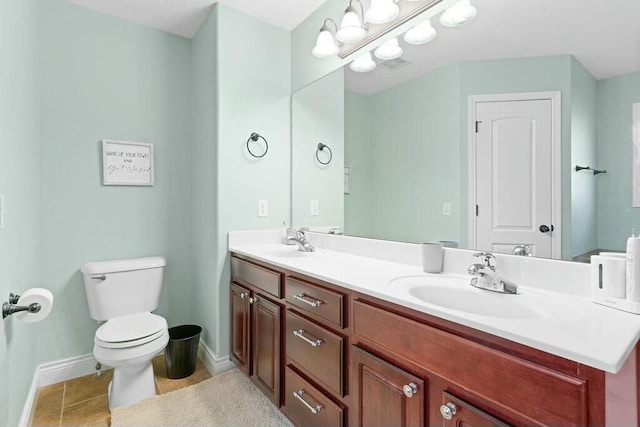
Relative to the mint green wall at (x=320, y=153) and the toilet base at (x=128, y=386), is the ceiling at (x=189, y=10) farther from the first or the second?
the toilet base at (x=128, y=386)

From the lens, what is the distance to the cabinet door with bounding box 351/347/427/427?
96 centimetres

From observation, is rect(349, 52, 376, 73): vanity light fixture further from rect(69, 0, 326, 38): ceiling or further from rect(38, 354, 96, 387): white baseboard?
rect(38, 354, 96, 387): white baseboard

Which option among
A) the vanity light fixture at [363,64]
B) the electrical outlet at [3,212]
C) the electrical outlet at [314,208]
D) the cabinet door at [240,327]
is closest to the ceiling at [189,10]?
the vanity light fixture at [363,64]

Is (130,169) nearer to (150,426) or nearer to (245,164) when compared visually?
(245,164)

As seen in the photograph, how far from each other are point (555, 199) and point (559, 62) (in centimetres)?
49

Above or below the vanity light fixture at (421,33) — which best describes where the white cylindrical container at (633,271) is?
below

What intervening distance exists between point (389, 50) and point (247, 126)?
105 centimetres

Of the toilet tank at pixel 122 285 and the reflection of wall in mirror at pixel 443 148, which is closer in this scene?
the reflection of wall in mirror at pixel 443 148

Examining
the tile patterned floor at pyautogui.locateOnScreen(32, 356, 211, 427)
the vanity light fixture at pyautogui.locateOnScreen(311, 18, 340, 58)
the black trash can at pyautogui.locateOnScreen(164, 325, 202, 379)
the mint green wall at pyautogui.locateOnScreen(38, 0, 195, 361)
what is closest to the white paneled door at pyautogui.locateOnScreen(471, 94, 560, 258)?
the vanity light fixture at pyautogui.locateOnScreen(311, 18, 340, 58)

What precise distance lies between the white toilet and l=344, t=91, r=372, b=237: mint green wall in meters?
1.32

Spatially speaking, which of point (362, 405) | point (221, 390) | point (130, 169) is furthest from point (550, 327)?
point (130, 169)

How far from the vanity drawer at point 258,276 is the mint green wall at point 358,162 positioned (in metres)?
0.58

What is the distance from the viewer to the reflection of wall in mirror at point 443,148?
1111 mm

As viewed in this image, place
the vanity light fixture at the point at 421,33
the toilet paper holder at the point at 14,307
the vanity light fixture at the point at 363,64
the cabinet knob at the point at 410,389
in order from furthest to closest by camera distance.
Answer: the vanity light fixture at the point at 363,64, the vanity light fixture at the point at 421,33, the toilet paper holder at the point at 14,307, the cabinet knob at the point at 410,389
